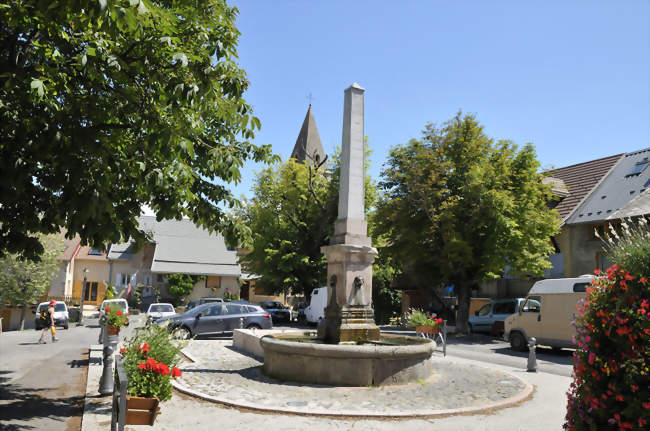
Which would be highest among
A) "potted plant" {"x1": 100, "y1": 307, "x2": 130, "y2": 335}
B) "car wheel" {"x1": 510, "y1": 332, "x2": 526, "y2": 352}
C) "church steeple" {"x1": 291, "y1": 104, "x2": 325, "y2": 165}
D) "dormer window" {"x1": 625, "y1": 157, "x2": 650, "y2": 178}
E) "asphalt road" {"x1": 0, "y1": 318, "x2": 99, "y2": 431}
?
"church steeple" {"x1": 291, "y1": 104, "x2": 325, "y2": 165}

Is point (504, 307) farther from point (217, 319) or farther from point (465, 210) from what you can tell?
point (217, 319)

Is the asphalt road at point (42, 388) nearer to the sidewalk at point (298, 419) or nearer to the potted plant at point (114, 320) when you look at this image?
the sidewalk at point (298, 419)

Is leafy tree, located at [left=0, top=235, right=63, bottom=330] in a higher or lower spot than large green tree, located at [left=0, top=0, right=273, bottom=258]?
lower

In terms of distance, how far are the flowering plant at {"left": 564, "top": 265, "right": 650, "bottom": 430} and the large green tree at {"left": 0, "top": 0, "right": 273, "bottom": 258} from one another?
444 cm

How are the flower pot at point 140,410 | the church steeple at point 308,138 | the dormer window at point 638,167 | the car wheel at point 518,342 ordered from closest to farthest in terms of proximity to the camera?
the flower pot at point 140,410
the car wheel at point 518,342
the dormer window at point 638,167
the church steeple at point 308,138

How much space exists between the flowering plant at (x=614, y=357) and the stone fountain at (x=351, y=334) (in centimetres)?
508

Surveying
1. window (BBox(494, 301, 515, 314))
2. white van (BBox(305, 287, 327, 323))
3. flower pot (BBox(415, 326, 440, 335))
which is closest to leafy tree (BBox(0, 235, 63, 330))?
white van (BBox(305, 287, 327, 323))

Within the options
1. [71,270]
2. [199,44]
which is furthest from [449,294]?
[71,270]

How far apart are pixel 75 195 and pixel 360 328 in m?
6.89

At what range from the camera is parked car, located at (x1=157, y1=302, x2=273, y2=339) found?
1855cm

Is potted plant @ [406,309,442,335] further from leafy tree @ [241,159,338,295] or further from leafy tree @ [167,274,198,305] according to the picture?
leafy tree @ [167,274,198,305]

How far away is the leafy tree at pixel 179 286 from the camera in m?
43.0

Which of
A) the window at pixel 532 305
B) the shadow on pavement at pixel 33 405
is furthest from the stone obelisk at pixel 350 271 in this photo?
the window at pixel 532 305

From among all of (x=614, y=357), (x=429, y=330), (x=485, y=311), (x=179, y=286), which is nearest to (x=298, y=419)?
(x=614, y=357)
